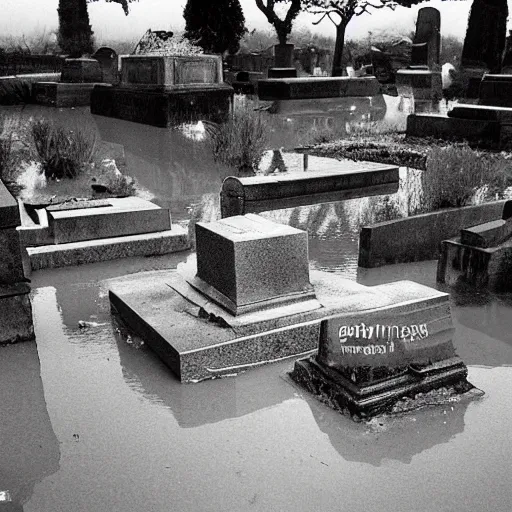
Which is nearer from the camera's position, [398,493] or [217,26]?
[398,493]

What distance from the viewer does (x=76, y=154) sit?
964 cm

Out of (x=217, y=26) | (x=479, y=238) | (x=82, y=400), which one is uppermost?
(x=217, y=26)

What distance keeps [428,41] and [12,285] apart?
899 inches

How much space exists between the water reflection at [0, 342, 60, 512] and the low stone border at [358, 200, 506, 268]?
2901 mm

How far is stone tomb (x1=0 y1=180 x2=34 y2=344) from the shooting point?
4237 millimetres

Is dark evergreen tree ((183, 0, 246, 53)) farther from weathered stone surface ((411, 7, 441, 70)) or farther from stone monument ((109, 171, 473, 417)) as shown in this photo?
stone monument ((109, 171, 473, 417))

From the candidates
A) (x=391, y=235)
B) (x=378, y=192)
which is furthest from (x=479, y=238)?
(x=378, y=192)

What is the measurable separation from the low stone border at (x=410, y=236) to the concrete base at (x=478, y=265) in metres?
0.51

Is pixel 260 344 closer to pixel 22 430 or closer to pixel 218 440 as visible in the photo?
pixel 218 440

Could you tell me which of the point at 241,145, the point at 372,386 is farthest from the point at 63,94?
the point at 372,386

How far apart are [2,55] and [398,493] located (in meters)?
28.9

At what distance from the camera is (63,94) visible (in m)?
19.8

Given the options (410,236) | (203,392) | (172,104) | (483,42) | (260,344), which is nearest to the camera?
(203,392)

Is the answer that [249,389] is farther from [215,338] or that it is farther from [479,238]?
Result: [479,238]
